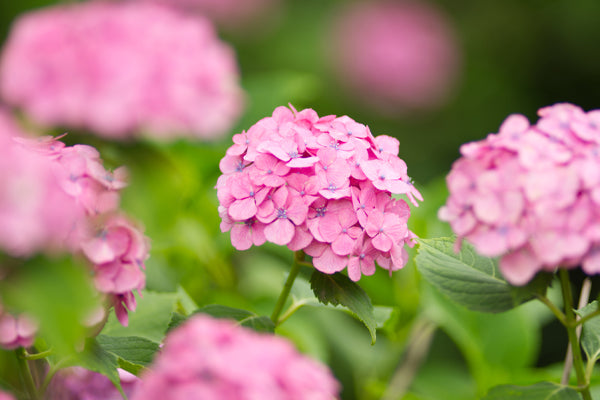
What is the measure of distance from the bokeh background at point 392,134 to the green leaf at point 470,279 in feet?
0.97

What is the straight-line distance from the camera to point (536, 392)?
3.18 ft

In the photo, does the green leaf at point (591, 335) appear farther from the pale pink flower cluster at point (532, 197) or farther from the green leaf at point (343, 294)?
the green leaf at point (343, 294)

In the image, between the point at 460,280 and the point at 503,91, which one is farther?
the point at 503,91

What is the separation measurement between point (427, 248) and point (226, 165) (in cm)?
35

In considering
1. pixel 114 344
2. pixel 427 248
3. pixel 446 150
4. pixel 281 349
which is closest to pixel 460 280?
pixel 427 248

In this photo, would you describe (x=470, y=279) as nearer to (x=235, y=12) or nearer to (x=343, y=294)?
(x=343, y=294)

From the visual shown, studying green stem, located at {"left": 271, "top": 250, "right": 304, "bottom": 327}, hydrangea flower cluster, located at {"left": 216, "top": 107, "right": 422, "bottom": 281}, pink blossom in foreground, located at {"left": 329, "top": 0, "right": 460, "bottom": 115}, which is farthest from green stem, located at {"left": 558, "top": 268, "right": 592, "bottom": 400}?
pink blossom in foreground, located at {"left": 329, "top": 0, "right": 460, "bottom": 115}

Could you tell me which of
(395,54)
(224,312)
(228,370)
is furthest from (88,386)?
(395,54)

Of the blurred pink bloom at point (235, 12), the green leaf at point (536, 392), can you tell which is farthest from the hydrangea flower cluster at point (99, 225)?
the blurred pink bloom at point (235, 12)

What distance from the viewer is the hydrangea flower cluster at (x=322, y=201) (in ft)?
3.29

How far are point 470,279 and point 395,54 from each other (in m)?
3.40

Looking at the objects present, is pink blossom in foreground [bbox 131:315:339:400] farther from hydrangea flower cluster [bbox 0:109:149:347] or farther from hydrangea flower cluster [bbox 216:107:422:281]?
hydrangea flower cluster [bbox 216:107:422:281]

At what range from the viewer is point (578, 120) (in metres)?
0.91

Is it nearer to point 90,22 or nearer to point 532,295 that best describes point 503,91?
point 90,22
